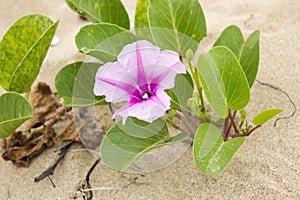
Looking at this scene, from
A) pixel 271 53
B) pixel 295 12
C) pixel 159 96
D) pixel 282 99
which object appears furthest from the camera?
pixel 295 12

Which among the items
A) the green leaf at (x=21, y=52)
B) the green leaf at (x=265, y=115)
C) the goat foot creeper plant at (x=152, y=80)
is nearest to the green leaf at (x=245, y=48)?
the goat foot creeper plant at (x=152, y=80)

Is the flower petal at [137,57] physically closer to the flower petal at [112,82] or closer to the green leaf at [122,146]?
the flower petal at [112,82]

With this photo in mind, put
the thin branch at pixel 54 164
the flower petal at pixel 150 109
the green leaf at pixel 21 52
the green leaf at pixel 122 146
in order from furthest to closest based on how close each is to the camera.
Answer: the thin branch at pixel 54 164
the green leaf at pixel 21 52
the green leaf at pixel 122 146
the flower petal at pixel 150 109

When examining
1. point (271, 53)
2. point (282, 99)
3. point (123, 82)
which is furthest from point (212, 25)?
point (123, 82)

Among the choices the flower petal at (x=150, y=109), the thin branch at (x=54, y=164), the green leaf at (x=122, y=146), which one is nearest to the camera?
the flower petal at (x=150, y=109)

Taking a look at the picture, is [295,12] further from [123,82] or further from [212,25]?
[123,82]

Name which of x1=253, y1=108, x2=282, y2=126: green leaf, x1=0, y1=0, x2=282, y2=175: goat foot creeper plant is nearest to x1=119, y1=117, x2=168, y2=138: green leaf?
x1=0, y1=0, x2=282, y2=175: goat foot creeper plant
